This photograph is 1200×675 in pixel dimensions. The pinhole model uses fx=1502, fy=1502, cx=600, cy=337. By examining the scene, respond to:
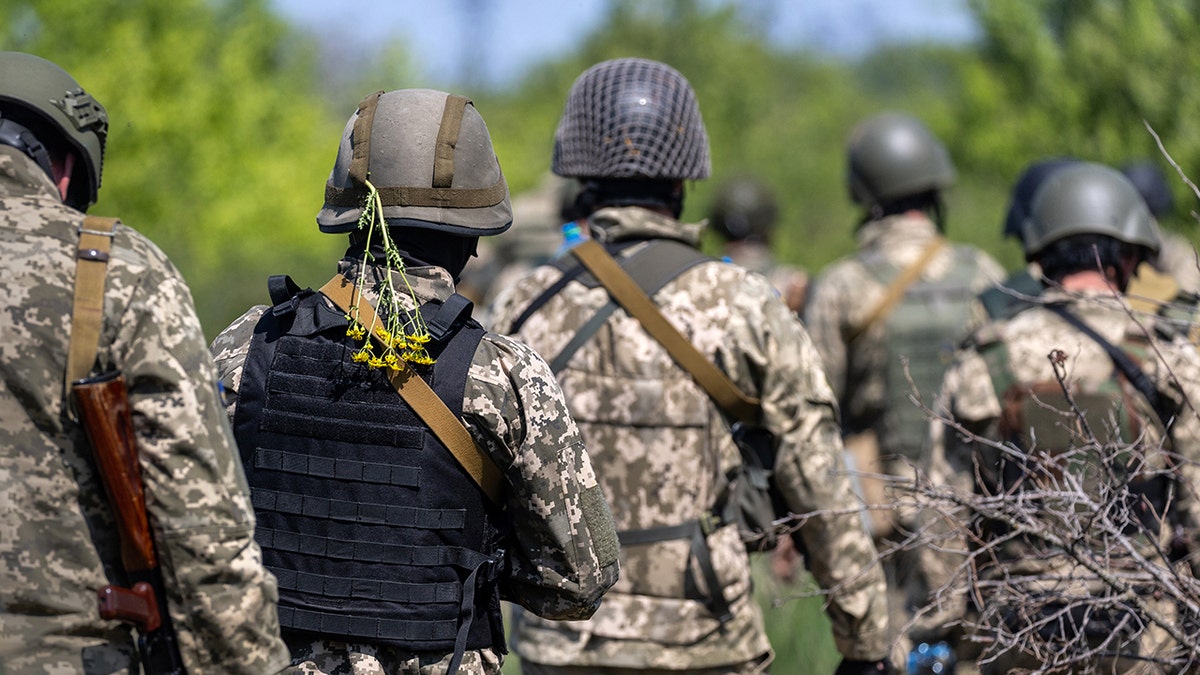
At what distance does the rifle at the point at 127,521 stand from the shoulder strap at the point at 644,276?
177 cm

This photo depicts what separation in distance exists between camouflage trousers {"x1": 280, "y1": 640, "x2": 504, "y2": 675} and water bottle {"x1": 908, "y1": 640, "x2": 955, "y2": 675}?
8.22 feet

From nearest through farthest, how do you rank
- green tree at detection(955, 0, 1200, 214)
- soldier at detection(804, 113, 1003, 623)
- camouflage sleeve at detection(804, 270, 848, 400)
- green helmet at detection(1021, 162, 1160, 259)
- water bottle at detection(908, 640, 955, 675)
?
1. green helmet at detection(1021, 162, 1160, 259)
2. water bottle at detection(908, 640, 955, 675)
3. soldier at detection(804, 113, 1003, 623)
4. camouflage sleeve at detection(804, 270, 848, 400)
5. green tree at detection(955, 0, 1200, 214)

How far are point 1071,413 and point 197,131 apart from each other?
1298 cm

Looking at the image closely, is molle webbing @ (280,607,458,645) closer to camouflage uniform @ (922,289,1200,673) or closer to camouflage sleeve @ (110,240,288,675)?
camouflage sleeve @ (110,240,288,675)

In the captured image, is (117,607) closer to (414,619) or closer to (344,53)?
(414,619)

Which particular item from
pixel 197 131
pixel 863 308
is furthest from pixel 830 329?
pixel 197 131

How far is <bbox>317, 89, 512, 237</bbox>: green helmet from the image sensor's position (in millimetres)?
3184

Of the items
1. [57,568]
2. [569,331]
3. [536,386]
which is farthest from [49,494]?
[569,331]

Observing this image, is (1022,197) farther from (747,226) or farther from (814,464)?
(747,226)

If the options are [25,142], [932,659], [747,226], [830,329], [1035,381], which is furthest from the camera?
[747,226]

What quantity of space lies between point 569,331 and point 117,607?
1.92 metres

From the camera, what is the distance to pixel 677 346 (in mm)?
4191

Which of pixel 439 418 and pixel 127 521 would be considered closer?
pixel 127 521

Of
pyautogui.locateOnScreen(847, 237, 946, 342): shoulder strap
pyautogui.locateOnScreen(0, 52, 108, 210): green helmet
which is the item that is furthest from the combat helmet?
pyautogui.locateOnScreen(847, 237, 946, 342): shoulder strap
